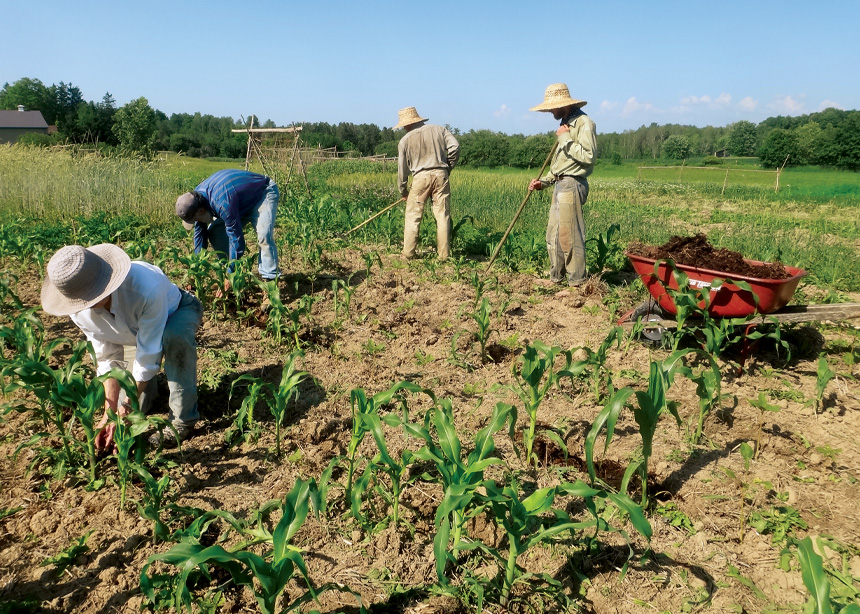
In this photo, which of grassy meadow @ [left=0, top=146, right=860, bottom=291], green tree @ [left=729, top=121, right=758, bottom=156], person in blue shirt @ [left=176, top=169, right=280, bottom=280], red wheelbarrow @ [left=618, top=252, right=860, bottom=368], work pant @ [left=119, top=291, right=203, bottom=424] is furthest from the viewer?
green tree @ [left=729, top=121, right=758, bottom=156]

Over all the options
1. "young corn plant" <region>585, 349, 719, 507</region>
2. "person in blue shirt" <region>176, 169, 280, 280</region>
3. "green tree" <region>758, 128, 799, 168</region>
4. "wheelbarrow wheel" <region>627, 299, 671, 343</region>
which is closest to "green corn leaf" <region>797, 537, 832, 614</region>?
"young corn plant" <region>585, 349, 719, 507</region>

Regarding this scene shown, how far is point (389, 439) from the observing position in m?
3.31

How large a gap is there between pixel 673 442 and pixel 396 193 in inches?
442

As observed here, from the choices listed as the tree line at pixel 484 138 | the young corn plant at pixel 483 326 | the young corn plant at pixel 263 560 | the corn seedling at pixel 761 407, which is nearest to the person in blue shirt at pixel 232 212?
the young corn plant at pixel 483 326

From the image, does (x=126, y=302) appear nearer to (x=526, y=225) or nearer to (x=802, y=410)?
(x=802, y=410)

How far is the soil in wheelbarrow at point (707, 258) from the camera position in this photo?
13.5 ft

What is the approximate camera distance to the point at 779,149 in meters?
45.9

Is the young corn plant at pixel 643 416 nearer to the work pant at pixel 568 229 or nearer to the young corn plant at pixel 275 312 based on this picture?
the young corn plant at pixel 275 312

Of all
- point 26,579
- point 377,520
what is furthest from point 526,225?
point 26,579

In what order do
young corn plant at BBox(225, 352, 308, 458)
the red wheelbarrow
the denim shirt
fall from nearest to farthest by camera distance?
young corn plant at BBox(225, 352, 308, 458), the red wheelbarrow, the denim shirt

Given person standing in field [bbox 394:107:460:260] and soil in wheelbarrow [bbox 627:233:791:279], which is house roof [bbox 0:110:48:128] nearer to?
person standing in field [bbox 394:107:460:260]

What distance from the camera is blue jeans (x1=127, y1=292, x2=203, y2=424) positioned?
125 inches

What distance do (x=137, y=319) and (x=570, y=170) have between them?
4515mm

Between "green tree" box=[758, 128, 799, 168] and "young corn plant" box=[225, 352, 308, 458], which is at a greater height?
"green tree" box=[758, 128, 799, 168]
